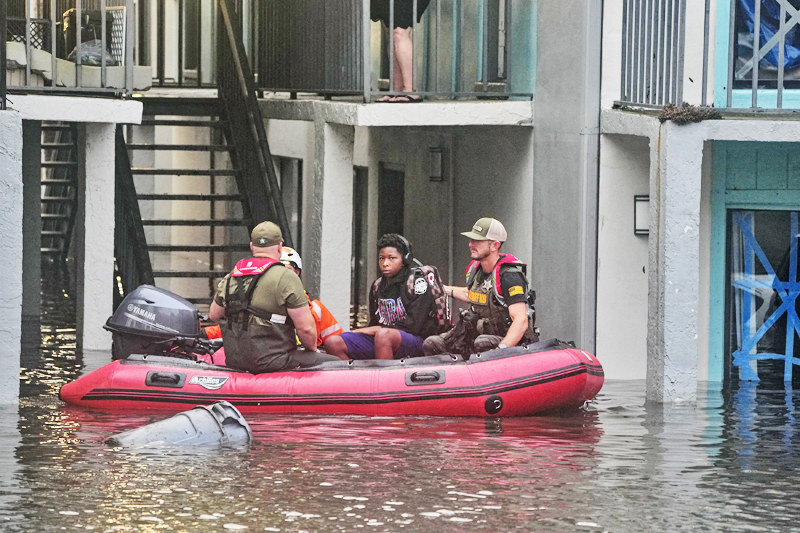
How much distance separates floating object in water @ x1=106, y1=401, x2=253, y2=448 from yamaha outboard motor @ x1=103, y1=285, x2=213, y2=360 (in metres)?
1.51

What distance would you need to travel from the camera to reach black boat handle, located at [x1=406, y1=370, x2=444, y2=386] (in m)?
10.6

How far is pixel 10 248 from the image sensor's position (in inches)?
422

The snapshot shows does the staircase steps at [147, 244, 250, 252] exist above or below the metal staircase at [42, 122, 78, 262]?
below

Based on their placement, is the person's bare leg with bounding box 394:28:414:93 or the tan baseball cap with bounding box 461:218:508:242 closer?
the tan baseball cap with bounding box 461:218:508:242

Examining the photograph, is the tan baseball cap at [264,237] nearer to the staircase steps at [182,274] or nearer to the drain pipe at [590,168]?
the drain pipe at [590,168]

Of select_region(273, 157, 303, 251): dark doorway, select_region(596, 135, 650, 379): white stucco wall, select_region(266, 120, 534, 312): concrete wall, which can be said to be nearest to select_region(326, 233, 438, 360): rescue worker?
select_region(596, 135, 650, 379): white stucco wall

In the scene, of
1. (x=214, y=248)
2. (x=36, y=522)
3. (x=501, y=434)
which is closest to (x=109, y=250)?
(x=214, y=248)

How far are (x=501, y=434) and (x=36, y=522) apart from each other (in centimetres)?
351

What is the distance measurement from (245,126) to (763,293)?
573 centimetres

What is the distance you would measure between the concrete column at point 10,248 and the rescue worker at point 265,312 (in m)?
1.35

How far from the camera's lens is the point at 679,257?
11273mm

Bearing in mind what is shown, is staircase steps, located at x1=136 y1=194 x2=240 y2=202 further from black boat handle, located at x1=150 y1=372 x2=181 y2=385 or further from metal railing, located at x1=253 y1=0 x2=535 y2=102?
black boat handle, located at x1=150 y1=372 x2=181 y2=385

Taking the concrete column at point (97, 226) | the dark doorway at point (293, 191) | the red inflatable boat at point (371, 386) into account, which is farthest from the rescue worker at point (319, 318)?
the dark doorway at point (293, 191)

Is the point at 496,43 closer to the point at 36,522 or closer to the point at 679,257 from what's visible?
the point at 679,257
